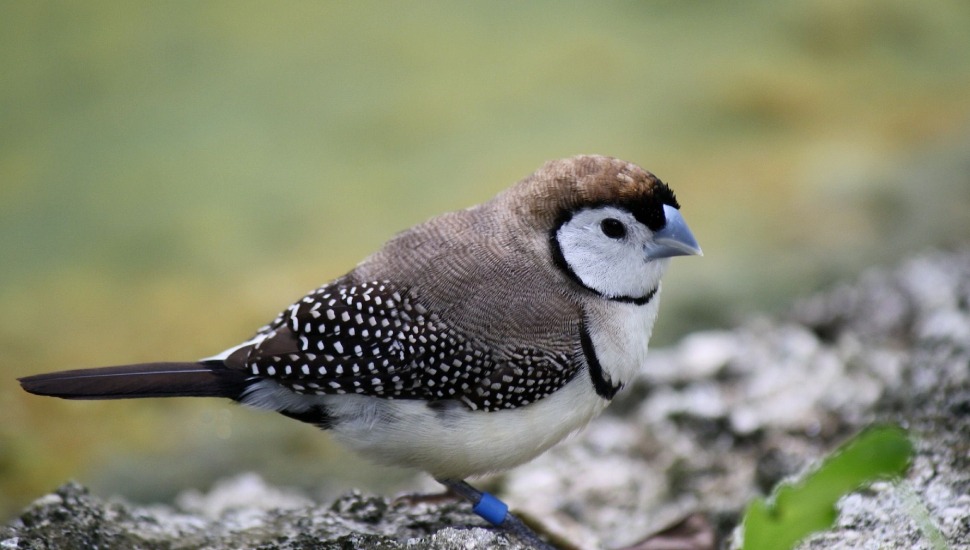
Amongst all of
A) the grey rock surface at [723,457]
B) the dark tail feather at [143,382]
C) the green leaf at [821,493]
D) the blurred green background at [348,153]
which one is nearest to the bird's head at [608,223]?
the grey rock surface at [723,457]

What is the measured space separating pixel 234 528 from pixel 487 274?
1.30 m

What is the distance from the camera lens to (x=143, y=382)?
3396 mm

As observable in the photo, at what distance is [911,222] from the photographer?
6.69 meters

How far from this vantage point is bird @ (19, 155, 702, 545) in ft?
11.4

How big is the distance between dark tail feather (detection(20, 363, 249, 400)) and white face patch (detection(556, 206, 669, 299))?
3.85 ft

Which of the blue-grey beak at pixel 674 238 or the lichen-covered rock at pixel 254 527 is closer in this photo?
the lichen-covered rock at pixel 254 527

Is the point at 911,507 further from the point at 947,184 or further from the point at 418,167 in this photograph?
the point at 418,167

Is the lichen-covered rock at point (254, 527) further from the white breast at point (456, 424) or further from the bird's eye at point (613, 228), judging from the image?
the bird's eye at point (613, 228)

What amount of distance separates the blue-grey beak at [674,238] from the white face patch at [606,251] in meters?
0.04

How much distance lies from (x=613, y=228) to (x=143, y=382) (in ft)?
5.24

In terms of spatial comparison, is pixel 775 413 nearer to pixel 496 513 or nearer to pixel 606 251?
Answer: pixel 606 251

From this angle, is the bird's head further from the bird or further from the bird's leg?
the bird's leg

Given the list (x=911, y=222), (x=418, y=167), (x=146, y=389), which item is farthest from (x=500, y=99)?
(x=146, y=389)

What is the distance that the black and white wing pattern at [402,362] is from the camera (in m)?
3.48
